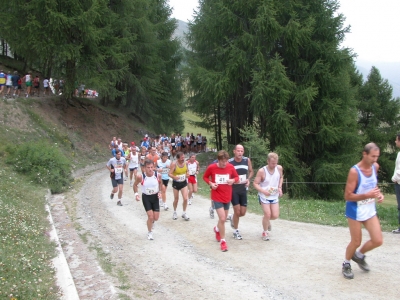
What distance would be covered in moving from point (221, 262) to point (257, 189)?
1918mm

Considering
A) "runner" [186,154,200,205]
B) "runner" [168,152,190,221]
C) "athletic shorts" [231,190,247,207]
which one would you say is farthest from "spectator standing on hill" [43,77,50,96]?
"athletic shorts" [231,190,247,207]

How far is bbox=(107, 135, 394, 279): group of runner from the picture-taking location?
6.23 m

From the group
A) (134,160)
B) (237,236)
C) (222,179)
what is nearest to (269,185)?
(222,179)

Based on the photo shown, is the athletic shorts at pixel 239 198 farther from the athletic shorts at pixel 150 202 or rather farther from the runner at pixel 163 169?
the runner at pixel 163 169

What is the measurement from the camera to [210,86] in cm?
2622

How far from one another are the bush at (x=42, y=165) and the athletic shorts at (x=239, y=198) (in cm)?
1089

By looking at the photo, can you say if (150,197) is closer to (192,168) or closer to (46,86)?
(192,168)

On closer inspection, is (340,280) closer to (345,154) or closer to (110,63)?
→ (345,154)

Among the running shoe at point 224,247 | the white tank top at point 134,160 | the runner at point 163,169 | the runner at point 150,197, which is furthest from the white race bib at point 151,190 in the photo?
the white tank top at point 134,160

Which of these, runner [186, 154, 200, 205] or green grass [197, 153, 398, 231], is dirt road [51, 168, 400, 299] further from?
runner [186, 154, 200, 205]

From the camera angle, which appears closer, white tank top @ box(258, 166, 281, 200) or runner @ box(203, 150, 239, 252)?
runner @ box(203, 150, 239, 252)

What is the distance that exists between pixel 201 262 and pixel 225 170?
2036 mm

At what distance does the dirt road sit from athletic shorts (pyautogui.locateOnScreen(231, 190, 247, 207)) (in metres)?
0.85

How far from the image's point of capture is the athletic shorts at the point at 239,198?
898 cm
